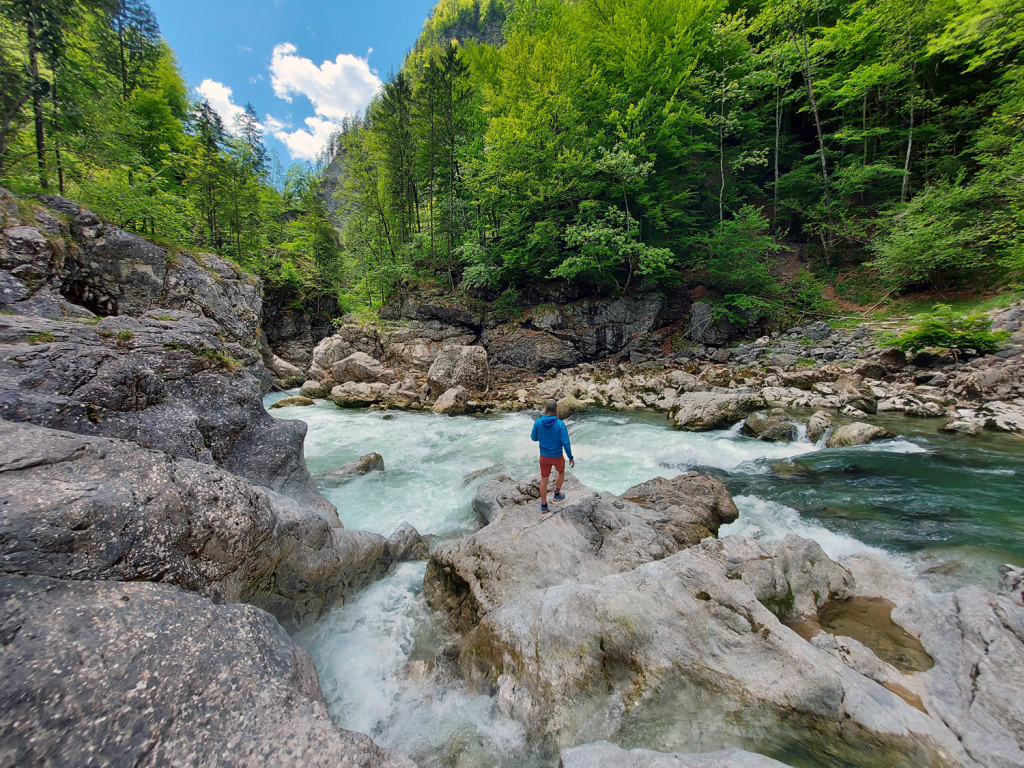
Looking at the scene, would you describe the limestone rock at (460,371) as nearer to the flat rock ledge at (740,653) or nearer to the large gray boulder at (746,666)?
the flat rock ledge at (740,653)

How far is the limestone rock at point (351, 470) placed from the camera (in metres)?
8.41

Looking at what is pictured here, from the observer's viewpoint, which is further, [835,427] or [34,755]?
[835,427]

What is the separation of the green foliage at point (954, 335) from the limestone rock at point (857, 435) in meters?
6.06

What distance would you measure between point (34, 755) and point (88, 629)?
2.00ft

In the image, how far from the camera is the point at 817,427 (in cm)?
996

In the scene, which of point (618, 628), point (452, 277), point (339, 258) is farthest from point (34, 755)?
point (339, 258)

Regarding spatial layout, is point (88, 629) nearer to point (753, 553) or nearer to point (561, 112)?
point (753, 553)

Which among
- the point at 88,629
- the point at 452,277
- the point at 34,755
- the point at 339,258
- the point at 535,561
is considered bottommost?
the point at 535,561

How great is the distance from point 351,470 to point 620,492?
6415 mm

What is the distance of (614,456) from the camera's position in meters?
10.2

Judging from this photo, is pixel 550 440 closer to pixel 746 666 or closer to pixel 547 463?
pixel 547 463

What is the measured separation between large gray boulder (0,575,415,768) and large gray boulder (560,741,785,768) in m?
1.04

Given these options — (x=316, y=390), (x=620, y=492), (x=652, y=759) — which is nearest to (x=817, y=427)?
(x=620, y=492)

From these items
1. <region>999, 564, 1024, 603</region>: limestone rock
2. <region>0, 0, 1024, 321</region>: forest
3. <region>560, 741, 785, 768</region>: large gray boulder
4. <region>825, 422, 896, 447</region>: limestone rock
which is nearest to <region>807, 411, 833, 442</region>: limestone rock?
<region>825, 422, 896, 447</region>: limestone rock
